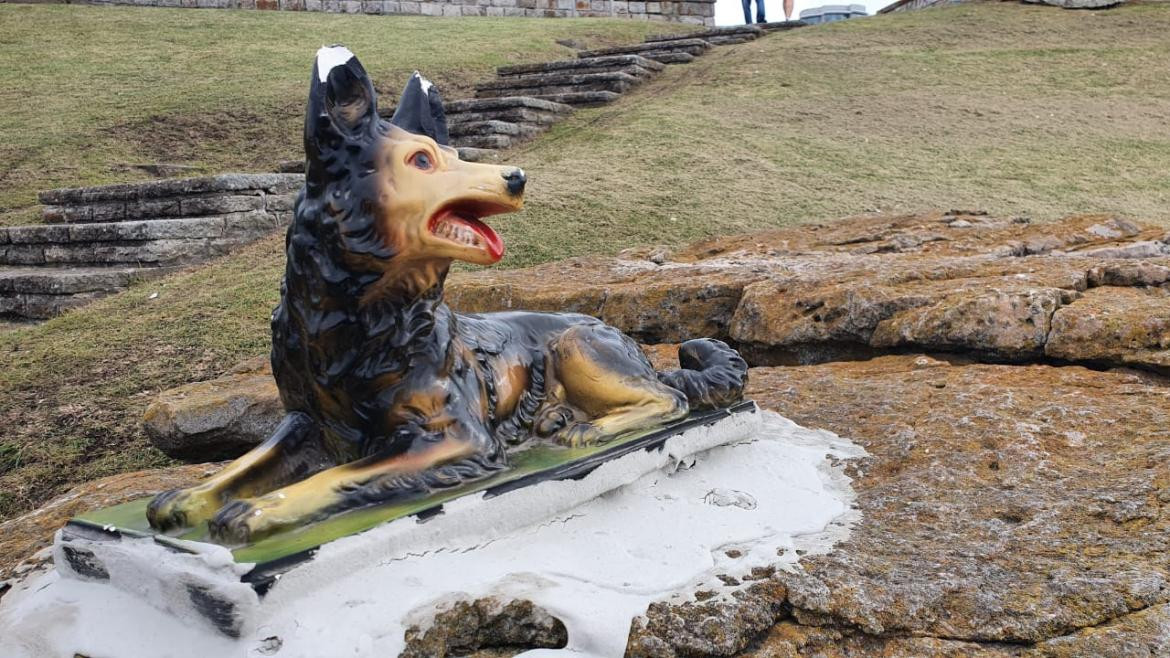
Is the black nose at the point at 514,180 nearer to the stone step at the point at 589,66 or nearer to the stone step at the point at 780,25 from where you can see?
the stone step at the point at 589,66

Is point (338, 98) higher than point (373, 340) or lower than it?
higher

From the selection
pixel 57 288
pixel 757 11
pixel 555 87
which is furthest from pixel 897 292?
pixel 757 11

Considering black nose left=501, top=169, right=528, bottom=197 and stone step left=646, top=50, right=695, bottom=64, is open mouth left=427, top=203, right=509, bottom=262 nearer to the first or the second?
black nose left=501, top=169, right=528, bottom=197

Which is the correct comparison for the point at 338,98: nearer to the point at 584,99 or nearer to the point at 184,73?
the point at 584,99

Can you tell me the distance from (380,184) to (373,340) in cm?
37

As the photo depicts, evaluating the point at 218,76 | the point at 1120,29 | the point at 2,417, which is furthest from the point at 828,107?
the point at 2,417

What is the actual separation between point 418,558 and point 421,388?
41cm

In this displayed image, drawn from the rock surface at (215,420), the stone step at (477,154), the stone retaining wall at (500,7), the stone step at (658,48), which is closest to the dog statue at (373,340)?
the rock surface at (215,420)

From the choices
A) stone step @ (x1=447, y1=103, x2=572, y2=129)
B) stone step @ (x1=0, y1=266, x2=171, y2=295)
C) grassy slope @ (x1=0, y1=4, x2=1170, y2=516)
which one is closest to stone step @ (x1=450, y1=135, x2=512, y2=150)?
grassy slope @ (x1=0, y1=4, x2=1170, y2=516)

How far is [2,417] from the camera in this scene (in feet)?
16.2

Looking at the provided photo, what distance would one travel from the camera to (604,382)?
2771 millimetres

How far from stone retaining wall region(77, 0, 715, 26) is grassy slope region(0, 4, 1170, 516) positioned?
24.4ft

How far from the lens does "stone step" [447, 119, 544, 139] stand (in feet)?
38.6

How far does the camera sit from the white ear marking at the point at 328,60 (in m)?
2.14
